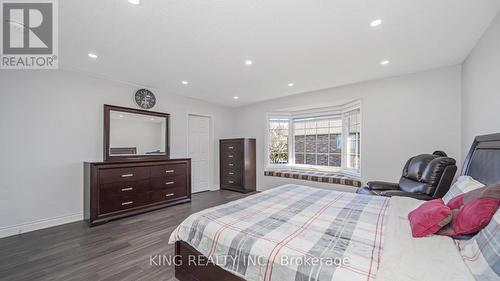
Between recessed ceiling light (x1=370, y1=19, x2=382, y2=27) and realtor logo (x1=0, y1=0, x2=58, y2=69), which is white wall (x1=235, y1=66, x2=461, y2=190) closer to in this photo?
recessed ceiling light (x1=370, y1=19, x2=382, y2=27)

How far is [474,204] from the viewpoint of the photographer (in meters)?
1.08

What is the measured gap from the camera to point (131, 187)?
326 cm

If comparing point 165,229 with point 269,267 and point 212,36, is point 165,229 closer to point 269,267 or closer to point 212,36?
point 269,267

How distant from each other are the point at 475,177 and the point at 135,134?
15.8 feet

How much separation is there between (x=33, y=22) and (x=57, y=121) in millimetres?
1605

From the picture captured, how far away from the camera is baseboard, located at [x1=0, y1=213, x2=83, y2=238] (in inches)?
98.6

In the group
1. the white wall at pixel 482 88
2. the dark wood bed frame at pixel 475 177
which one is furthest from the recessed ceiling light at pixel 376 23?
the dark wood bed frame at pixel 475 177

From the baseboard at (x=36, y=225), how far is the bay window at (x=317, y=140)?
3.90 meters

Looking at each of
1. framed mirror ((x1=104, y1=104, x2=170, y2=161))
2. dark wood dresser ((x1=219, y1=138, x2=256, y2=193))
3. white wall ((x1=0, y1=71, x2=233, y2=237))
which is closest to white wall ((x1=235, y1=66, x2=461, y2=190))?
dark wood dresser ((x1=219, y1=138, x2=256, y2=193))

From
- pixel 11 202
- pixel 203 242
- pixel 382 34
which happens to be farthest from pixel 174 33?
pixel 11 202

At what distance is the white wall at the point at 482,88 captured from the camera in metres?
1.77

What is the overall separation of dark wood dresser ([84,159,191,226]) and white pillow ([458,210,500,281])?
3882 millimetres

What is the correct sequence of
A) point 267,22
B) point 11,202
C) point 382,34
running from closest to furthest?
point 267,22 < point 382,34 < point 11,202

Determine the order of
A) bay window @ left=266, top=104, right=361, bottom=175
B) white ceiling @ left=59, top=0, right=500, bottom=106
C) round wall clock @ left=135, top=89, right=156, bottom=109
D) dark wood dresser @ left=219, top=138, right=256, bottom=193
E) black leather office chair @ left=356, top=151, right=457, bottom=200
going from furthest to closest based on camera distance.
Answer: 1. dark wood dresser @ left=219, top=138, right=256, bottom=193
2. bay window @ left=266, top=104, right=361, bottom=175
3. round wall clock @ left=135, top=89, right=156, bottom=109
4. black leather office chair @ left=356, top=151, right=457, bottom=200
5. white ceiling @ left=59, top=0, right=500, bottom=106
